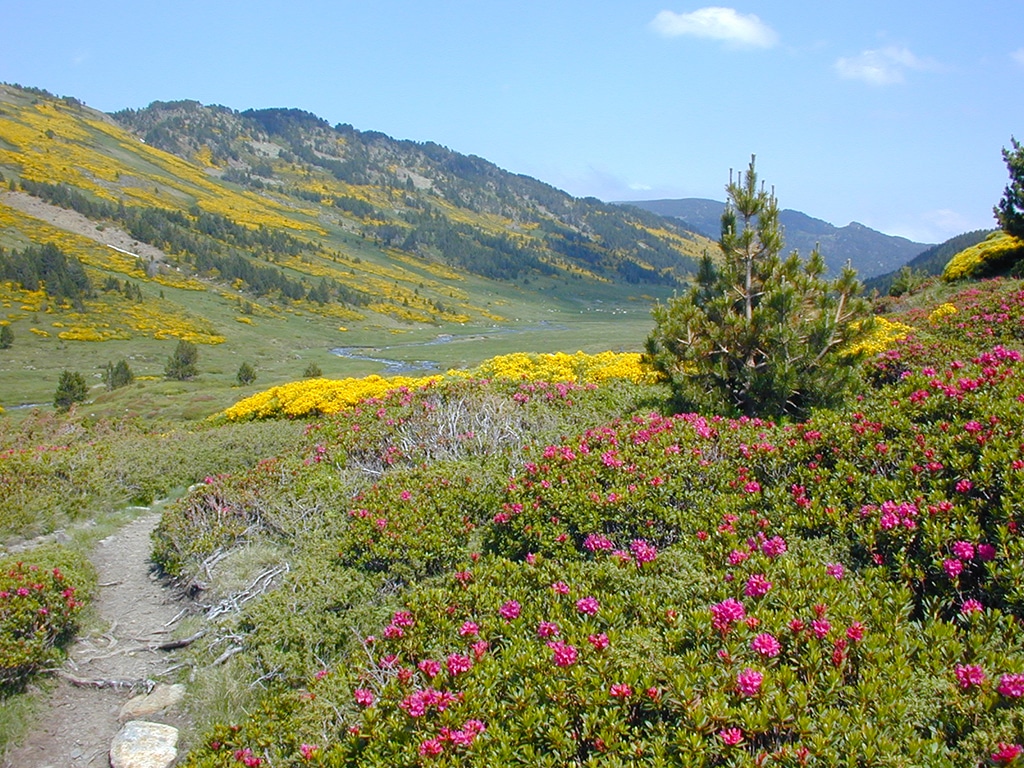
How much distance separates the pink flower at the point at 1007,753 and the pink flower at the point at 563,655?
6.52 ft

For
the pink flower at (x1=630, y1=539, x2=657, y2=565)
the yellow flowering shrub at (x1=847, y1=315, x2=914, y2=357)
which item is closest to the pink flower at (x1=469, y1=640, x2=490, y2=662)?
the pink flower at (x1=630, y1=539, x2=657, y2=565)

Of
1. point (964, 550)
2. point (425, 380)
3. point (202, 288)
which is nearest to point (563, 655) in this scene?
point (964, 550)

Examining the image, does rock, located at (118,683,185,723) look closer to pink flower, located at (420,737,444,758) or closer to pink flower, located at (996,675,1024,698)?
pink flower, located at (420,737,444,758)

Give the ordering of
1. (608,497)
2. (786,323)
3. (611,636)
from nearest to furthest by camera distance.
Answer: (611,636)
(608,497)
(786,323)

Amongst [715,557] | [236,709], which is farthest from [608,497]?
[236,709]

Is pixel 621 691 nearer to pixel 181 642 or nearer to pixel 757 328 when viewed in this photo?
pixel 181 642

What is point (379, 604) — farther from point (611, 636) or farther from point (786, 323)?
point (786, 323)

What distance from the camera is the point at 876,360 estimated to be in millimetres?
10680

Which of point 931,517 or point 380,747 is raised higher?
point 931,517

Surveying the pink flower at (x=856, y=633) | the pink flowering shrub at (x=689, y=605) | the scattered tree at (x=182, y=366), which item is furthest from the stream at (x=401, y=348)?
the pink flower at (x=856, y=633)

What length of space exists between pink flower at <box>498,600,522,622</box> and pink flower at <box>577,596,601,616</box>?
0.49 metres

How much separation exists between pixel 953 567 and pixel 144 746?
7.20 metres

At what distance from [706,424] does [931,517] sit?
298cm

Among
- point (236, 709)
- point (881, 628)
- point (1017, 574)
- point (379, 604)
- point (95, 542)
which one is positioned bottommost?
point (95, 542)
